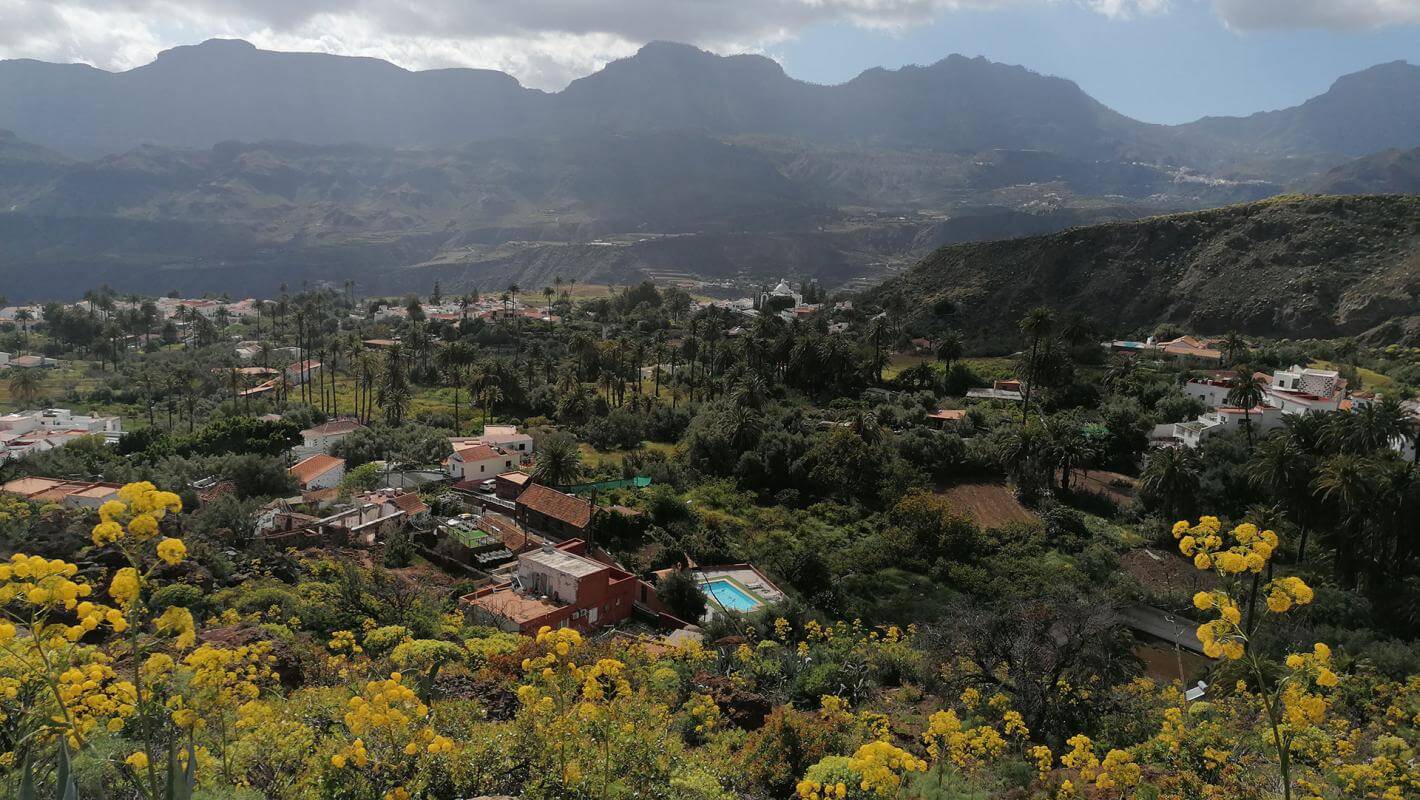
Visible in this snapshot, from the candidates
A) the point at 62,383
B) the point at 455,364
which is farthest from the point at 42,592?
the point at 62,383

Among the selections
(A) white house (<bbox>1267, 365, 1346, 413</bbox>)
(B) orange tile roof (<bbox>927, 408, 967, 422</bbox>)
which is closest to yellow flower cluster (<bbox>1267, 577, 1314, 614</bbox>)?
(A) white house (<bbox>1267, 365, 1346, 413</bbox>)

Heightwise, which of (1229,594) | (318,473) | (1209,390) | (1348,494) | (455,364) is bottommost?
(318,473)

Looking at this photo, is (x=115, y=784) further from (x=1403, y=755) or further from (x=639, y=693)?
(x=1403, y=755)

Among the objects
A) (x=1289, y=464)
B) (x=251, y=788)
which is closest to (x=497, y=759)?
(x=251, y=788)

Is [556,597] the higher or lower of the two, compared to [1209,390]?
lower

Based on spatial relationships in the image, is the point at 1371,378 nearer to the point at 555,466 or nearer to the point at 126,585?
the point at 555,466

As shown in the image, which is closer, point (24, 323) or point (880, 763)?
point (880, 763)

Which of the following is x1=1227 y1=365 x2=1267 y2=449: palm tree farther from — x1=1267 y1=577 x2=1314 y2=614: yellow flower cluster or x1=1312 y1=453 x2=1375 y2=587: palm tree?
x1=1267 y1=577 x2=1314 y2=614: yellow flower cluster

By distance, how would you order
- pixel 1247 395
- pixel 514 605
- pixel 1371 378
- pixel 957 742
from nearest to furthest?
pixel 957 742, pixel 514 605, pixel 1247 395, pixel 1371 378

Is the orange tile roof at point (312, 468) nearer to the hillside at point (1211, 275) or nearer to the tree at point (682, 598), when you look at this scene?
the tree at point (682, 598)
